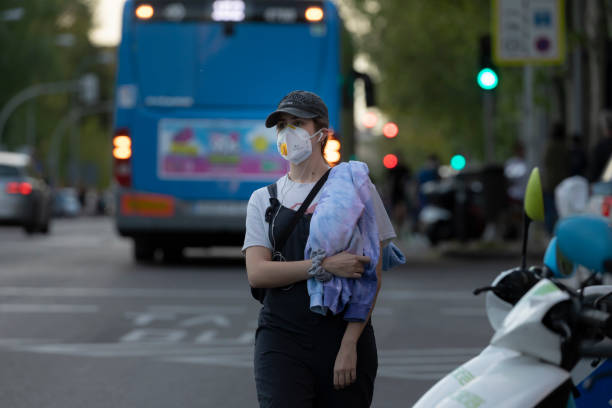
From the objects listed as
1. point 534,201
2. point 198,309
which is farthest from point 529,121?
point 534,201

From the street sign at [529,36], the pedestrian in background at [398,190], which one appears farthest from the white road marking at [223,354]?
the pedestrian in background at [398,190]

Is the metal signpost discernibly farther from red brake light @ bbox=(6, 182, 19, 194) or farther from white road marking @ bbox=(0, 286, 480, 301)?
red brake light @ bbox=(6, 182, 19, 194)

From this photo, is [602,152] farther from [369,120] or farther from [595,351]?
[595,351]

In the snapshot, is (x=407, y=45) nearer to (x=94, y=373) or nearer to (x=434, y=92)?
(x=434, y=92)

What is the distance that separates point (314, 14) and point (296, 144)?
45.8 ft

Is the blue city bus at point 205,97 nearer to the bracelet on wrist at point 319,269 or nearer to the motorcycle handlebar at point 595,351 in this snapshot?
the bracelet on wrist at point 319,269

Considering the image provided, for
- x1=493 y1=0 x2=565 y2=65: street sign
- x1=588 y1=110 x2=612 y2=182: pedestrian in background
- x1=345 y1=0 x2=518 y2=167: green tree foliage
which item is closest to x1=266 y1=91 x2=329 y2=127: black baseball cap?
x1=588 y1=110 x2=612 y2=182: pedestrian in background

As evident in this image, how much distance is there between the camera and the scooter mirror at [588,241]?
122 inches

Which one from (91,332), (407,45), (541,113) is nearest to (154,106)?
(91,332)

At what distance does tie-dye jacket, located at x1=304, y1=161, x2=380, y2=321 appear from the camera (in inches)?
177

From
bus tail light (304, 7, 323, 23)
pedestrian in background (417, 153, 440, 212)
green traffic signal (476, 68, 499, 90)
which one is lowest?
pedestrian in background (417, 153, 440, 212)

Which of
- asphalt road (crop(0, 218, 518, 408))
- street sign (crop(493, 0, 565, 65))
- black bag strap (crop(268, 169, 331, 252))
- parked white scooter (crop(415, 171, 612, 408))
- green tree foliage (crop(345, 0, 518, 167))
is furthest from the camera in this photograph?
green tree foliage (crop(345, 0, 518, 167))

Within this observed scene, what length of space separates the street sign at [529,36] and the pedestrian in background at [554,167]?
12.0 ft

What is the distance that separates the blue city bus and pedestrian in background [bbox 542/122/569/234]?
5290mm
